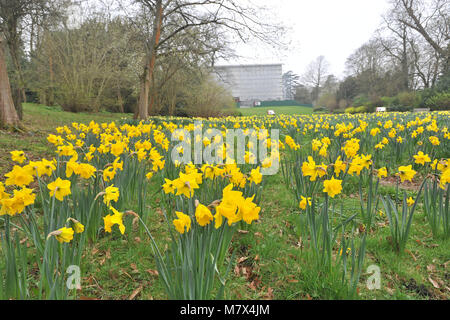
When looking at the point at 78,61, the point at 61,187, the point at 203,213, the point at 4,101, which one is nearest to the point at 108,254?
the point at 61,187

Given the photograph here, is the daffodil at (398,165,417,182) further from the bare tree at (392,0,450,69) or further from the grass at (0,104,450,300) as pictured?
the bare tree at (392,0,450,69)

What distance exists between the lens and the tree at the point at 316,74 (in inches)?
2148

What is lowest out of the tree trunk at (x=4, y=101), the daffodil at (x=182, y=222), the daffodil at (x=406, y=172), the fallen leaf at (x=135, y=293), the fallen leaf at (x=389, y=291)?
the fallen leaf at (x=135, y=293)

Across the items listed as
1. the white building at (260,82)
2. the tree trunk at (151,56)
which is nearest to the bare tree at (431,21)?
the tree trunk at (151,56)

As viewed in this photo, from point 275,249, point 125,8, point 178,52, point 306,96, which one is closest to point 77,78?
point 125,8

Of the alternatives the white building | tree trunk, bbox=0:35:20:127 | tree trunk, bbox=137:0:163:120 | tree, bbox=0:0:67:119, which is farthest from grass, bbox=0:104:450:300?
the white building

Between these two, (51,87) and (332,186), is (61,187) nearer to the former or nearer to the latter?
(332,186)

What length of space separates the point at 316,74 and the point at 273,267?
60.5 meters

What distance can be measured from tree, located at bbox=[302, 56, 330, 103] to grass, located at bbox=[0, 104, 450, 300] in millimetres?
56466

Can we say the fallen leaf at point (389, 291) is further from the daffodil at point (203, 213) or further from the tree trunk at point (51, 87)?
the tree trunk at point (51, 87)

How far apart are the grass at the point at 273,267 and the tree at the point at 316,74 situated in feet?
185

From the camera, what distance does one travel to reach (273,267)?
175cm

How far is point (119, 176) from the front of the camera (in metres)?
2.20

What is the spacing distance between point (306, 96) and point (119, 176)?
63.3m
